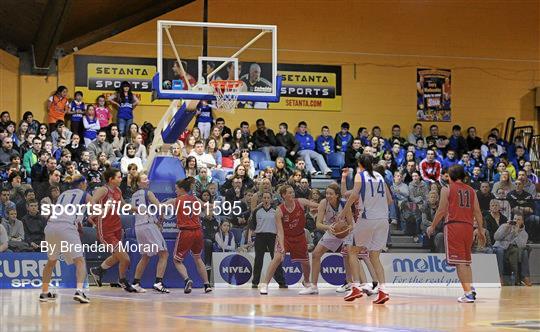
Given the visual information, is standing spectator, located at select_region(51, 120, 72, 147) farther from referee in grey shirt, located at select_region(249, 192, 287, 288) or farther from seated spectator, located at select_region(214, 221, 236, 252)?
referee in grey shirt, located at select_region(249, 192, 287, 288)

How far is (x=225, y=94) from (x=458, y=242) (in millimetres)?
5139

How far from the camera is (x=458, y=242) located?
1411cm

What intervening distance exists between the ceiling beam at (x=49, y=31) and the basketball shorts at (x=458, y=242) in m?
10.4

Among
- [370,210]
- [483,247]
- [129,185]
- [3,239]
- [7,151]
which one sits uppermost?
[7,151]

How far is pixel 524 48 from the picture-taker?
29047 millimetres

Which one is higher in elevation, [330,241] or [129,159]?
[129,159]

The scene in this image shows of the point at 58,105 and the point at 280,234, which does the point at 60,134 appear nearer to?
the point at 58,105

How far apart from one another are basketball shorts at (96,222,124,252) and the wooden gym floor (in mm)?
803

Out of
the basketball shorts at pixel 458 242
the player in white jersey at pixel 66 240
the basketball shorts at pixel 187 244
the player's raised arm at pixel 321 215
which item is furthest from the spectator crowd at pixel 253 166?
the player in white jersey at pixel 66 240

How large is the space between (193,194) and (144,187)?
88cm

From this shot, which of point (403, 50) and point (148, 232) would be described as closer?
point (148, 232)

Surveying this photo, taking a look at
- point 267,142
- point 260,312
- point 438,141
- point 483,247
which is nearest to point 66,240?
point 260,312

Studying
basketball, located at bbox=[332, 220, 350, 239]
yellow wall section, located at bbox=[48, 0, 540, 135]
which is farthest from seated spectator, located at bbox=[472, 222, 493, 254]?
yellow wall section, located at bbox=[48, 0, 540, 135]

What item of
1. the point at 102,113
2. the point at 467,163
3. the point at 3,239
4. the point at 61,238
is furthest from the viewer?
the point at 467,163
